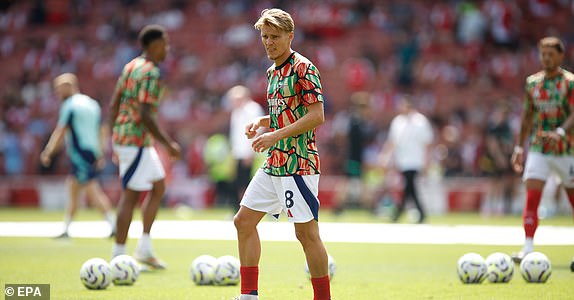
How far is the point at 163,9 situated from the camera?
38.8m

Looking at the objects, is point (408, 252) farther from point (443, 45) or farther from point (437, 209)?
point (443, 45)

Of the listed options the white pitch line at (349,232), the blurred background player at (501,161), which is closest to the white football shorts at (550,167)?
the white pitch line at (349,232)

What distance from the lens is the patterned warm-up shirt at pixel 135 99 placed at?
10.8 meters

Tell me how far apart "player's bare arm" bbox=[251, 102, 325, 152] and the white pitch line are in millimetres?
8017

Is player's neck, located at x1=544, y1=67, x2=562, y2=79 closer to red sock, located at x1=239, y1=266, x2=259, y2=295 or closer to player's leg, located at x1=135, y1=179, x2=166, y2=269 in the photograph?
player's leg, located at x1=135, y1=179, x2=166, y2=269

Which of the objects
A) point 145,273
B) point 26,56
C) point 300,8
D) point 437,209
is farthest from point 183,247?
point 26,56

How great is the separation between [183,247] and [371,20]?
22043 millimetres

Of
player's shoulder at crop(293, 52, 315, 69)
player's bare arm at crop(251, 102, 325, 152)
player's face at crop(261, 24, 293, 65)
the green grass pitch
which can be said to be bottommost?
the green grass pitch

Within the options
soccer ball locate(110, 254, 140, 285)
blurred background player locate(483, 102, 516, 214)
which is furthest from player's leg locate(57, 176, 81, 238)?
blurred background player locate(483, 102, 516, 214)

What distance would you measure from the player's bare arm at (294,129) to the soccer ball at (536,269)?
3.60m

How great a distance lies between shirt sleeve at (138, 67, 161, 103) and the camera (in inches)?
425

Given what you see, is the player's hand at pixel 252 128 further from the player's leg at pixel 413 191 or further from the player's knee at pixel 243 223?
the player's leg at pixel 413 191

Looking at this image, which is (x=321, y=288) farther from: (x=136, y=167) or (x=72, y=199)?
(x=72, y=199)

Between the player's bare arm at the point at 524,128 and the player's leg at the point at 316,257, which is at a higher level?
the player's bare arm at the point at 524,128
